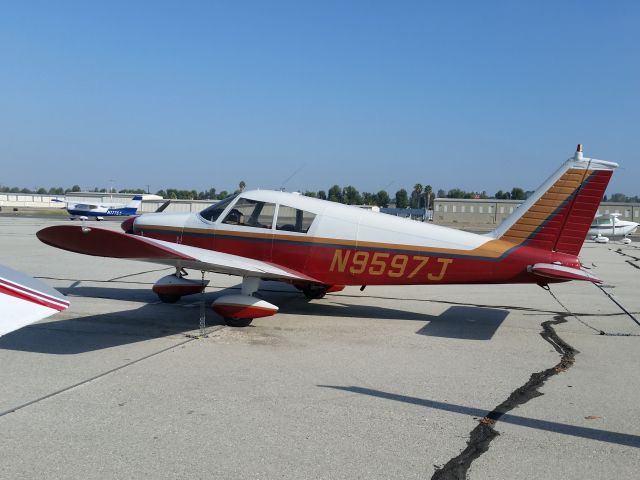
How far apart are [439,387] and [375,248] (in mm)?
3304

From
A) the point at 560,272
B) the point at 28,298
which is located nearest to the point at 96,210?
the point at 560,272

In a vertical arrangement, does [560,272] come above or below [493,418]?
above

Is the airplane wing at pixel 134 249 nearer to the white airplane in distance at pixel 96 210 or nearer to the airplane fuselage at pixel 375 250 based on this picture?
the airplane fuselage at pixel 375 250

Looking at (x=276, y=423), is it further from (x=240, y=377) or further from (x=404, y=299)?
(x=404, y=299)

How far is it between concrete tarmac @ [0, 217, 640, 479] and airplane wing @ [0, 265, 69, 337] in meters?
0.97

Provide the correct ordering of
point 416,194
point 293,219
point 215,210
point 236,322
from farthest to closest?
1. point 416,194
2. point 215,210
3. point 293,219
4. point 236,322

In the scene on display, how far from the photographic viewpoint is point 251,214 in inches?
359

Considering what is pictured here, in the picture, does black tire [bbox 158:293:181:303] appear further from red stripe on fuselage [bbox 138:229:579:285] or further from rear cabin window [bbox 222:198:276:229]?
rear cabin window [bbox 222:198:276:229]

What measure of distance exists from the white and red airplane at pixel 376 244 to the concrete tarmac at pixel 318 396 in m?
0.79

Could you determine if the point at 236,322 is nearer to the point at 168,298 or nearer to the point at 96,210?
the point at 168,298

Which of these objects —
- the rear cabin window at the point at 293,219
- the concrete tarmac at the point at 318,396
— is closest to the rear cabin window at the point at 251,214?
the rear cabin window at the point at 293,219

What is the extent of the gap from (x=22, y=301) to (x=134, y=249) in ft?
10.2

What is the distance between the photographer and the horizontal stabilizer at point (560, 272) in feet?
24.9

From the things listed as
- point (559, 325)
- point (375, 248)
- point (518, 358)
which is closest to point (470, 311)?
point (559, 325)
